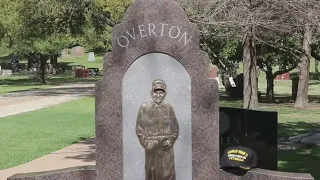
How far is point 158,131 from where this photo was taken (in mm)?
7113

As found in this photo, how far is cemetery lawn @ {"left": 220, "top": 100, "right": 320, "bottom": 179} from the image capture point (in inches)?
471

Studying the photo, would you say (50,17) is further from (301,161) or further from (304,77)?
(301,161)

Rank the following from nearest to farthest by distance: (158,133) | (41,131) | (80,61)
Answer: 1. (158,133)
2. (41,131)
3. (80,61)

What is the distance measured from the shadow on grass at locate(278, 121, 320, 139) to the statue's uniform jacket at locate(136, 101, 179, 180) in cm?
1032

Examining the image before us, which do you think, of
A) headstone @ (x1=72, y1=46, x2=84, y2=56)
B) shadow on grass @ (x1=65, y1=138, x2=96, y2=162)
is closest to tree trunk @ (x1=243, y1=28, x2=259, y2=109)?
shadow on grass @ (x1=65, y1=138, x2=96, y2=162)

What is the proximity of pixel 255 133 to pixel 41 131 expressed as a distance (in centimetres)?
1042

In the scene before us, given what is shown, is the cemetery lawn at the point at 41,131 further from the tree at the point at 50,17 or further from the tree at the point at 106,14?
the tree at the point at 50,17

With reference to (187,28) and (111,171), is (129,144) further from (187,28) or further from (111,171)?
(187,28)

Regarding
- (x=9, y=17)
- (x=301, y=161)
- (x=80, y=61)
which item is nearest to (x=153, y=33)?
(x=301, y=161)

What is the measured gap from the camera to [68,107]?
2677 centimetres

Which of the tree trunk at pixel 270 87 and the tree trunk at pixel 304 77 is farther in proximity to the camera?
the tree trunk at pixel 270 87

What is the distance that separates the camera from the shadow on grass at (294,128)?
17.5m

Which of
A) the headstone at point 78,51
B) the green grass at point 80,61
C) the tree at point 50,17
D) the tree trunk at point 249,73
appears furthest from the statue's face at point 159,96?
the headstone at point 78,51

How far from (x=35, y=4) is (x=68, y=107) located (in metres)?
7.22
